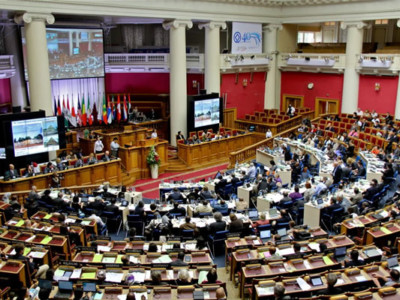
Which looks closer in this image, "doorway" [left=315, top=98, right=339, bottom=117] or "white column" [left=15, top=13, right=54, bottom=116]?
"white column" [left=15, top=13, right=54, bottom=116]

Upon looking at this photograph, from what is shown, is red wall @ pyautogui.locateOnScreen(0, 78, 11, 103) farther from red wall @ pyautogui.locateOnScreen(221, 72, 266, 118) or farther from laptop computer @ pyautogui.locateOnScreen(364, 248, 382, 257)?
laptop computer @ pyautogui.locateOnScreen(364, 248, 382, 257)

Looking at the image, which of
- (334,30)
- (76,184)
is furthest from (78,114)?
(334,30)

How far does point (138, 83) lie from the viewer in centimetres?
2783

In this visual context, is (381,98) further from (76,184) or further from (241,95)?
(76,184)

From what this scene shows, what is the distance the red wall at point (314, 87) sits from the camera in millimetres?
26562

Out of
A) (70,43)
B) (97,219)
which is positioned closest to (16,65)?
(70,43)

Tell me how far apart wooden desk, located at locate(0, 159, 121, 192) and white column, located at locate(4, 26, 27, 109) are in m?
8.28

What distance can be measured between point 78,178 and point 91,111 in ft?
32.5

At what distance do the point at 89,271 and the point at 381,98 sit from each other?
20.3 meters

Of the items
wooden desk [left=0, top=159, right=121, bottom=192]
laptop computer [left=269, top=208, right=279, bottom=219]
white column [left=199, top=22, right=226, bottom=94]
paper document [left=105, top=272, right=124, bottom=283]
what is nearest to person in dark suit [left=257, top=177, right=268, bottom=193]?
laptop computer [left=269, top=208, right=279, bottom=219]

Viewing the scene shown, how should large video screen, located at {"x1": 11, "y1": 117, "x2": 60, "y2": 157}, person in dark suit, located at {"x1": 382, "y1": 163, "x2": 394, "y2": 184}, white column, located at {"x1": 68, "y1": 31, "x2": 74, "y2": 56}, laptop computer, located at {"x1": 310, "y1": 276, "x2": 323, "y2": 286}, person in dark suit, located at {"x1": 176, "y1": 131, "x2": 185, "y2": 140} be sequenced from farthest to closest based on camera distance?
white column, located at {"x1": 68, "y1": 31, "x2": 74, "y2": 56}, person in dark suit, located at {"x1": 176, "y1": 131, "x2": 185, "y2": 140}, large video screen, located at {"x1": 11, "y1": 117, "x2": 60, "y2": 157}, person in dark suit, located at {"x1": 382, "y1": 163, "x2": 394, "y2": 184}, laptop computer, located at {"x1": 310, "y1": 276, "x2": 323, "y2": 286}

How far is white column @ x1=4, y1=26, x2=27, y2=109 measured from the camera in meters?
23.0

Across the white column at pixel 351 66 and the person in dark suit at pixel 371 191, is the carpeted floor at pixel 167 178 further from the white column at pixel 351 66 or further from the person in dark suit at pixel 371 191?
the white column at pixel 351 66

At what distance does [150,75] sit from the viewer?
2769 centimetres
